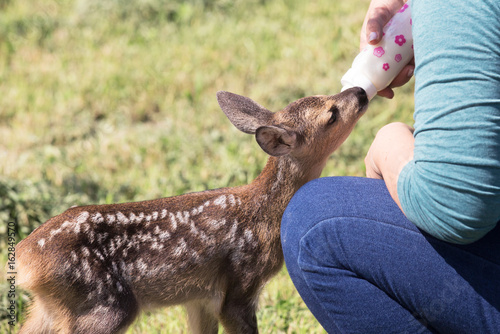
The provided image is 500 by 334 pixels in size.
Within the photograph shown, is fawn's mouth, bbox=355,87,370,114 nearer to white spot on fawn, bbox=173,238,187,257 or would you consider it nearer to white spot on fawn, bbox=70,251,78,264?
white spot on fawn, bbox=173,238,187,257

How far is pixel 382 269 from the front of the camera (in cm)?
236

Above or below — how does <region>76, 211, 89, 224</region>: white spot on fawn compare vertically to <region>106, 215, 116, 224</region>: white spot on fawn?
above

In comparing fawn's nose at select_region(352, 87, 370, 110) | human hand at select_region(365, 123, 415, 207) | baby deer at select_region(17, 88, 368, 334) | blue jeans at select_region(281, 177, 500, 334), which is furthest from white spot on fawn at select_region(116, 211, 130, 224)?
fawn's nose at select_region(352, 87, 370, 110)

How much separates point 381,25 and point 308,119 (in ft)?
1.95

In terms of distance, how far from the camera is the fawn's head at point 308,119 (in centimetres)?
313

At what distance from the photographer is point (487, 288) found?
2.28 meters

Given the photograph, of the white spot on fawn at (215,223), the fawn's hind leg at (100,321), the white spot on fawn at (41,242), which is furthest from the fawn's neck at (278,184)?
the white spot on fawn at (41,242)

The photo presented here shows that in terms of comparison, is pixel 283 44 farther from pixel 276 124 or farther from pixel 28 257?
pixel 28 257

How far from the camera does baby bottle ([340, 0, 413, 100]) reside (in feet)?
9.15


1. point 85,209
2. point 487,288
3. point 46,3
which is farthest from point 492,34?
Result: point 46,3

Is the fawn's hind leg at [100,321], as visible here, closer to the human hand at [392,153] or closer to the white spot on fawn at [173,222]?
the white spot on fawn at [173,222]

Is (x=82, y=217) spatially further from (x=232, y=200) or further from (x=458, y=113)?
(x=458, y=113)

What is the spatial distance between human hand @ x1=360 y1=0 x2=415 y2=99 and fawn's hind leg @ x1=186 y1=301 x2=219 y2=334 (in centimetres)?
131

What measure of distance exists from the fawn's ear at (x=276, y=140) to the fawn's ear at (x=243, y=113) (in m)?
0.17
